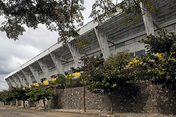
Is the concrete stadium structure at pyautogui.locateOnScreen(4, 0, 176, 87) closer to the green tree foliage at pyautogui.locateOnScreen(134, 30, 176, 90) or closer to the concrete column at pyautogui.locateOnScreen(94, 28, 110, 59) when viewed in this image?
the concrete column at pyautogui.locateOnScreen(94, 28, 110, 59)

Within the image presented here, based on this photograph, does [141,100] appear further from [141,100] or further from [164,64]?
[164,64]

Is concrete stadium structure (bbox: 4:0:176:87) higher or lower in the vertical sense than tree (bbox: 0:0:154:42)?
higher

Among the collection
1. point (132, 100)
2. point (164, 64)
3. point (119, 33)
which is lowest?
point (132, 100)

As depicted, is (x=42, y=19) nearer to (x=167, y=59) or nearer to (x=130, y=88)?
(x=167, y=59)

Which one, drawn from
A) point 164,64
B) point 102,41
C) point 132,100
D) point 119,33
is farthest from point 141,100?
point 119,33

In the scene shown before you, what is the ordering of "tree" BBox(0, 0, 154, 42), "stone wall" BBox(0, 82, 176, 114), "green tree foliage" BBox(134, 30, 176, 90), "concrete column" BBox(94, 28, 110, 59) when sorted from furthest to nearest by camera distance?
1. "concrete column" BBox(94, 28, 110, 59)
2. "stone wall" BBox(0, 82, 176, 114)
3. "green tree foliage" BBox(134, 30, 176, 90)
4. "tree" BBox(0, 0, 154, 42)

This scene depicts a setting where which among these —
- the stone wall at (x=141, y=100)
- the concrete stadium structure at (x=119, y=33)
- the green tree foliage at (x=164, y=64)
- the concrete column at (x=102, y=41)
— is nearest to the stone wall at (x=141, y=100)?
the stone wall at (x=141, y=100)

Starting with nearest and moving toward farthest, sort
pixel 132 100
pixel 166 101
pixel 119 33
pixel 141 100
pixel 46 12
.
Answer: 1. pixel 46 12
2. pixel 166 101
3. pixel 141 100
4. pixel 132 100
5. pixel 119 33

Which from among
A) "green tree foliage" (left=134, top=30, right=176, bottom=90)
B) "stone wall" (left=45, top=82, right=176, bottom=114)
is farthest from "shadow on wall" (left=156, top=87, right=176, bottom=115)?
"green tree foliage" (left=134, top=30, right=176, bottom=90)

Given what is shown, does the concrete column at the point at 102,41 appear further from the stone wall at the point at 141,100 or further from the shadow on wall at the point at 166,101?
the shadow on wall at the point at 166,101

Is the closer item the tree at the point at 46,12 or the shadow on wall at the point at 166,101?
the tree at the point at 46,12

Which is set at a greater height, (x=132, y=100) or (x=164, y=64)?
(x=164, y=64)

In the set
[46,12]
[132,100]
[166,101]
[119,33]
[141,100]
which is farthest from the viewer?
[119,33]

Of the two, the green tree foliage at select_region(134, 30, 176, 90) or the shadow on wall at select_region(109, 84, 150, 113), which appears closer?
the green tree foliage at select_region(134, 30, 176, 90)
